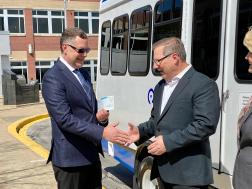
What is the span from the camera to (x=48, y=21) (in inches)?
1394

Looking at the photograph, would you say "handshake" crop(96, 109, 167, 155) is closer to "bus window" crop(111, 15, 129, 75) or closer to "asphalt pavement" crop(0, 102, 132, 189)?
"asphalt pavement" crop(0, 102, 132, 189)

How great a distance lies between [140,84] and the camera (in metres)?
6.34

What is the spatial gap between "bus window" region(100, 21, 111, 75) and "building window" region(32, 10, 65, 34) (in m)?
27.6

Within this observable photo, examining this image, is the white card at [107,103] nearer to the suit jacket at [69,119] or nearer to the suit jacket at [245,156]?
the suit jacket at [69,119]

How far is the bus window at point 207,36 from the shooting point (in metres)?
4.50

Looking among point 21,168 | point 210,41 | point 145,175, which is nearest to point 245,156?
point 210,41

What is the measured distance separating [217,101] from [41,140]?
357 inches

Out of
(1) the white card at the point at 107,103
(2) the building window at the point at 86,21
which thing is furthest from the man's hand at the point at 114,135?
(2) the building window at the point at 86,21

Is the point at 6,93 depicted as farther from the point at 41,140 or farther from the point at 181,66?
the point at 181,66

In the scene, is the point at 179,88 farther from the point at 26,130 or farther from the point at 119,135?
the point at 26,130

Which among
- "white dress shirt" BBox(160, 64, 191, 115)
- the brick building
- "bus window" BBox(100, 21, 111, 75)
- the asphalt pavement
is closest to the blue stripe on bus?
the asphalt pavement

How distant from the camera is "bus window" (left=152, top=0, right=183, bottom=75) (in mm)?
5254

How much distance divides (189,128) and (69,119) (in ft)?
3.05

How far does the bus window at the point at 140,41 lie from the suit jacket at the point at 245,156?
133 inches
